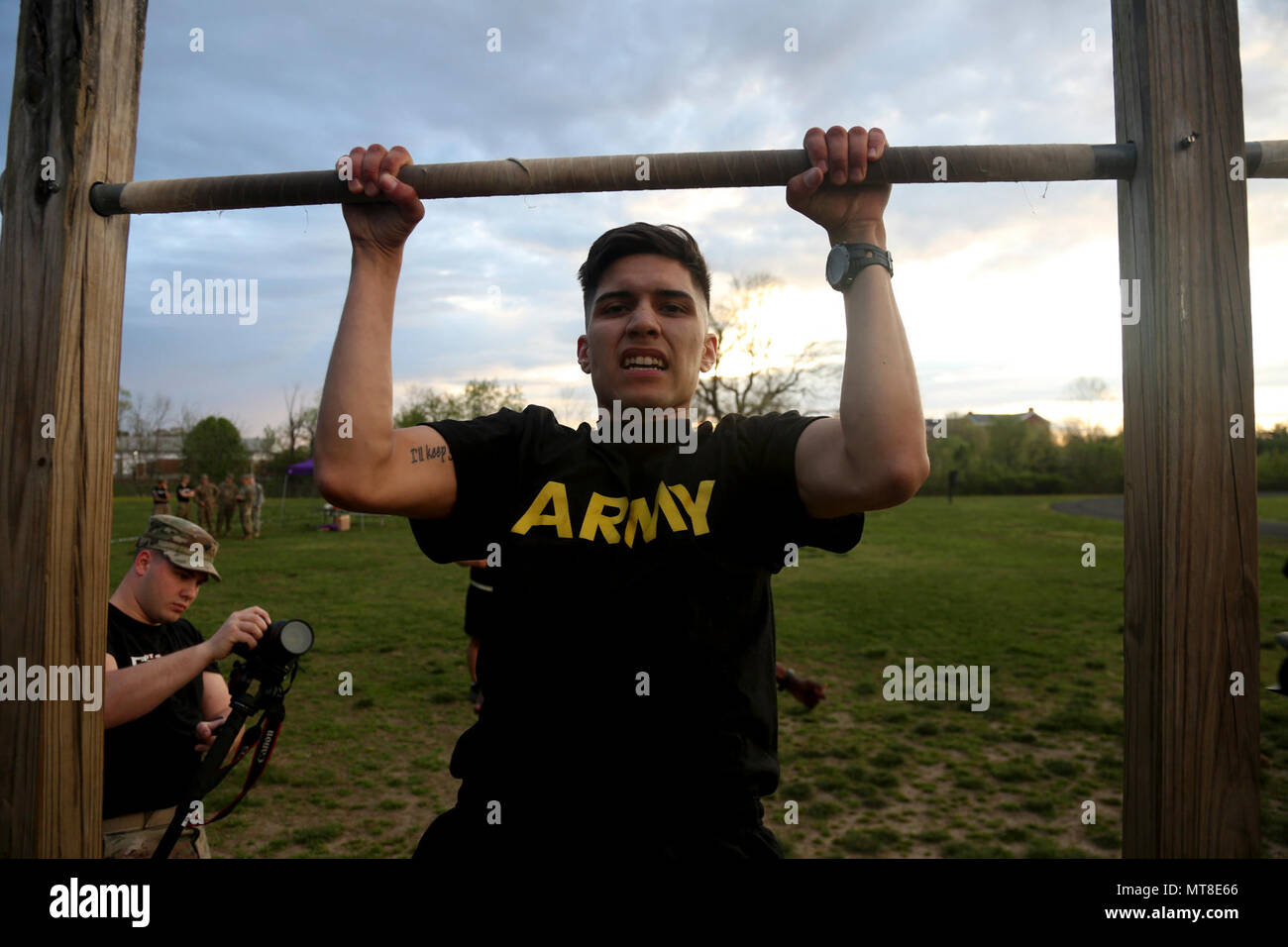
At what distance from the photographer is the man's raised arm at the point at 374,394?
1.57m

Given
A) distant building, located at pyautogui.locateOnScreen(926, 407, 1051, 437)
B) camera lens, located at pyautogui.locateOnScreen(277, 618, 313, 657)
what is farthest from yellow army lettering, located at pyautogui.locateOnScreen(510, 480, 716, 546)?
distant building, located at pyautogui.locateOnScreen(926, 407, 1051, 437)

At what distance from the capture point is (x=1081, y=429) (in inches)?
1654

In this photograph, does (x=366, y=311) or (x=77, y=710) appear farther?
(x=77, y=710)

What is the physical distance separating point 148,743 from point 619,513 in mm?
2303

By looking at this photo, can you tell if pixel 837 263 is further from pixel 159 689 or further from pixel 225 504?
pixel 225 504

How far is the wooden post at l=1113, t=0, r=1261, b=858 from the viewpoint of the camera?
5.14 feet

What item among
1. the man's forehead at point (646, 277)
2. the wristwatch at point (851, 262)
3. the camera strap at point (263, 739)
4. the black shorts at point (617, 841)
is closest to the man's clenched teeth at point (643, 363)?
the man's forehead at point (646, 277)

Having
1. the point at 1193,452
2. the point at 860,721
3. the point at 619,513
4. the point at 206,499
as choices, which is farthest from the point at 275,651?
the point at 206,499

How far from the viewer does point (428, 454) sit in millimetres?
1710

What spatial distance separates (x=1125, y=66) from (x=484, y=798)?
2101 mm

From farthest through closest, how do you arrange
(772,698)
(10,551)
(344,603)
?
(344,603) → (10,551) → (772,698)
